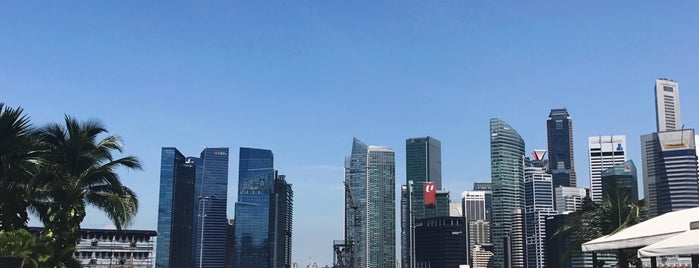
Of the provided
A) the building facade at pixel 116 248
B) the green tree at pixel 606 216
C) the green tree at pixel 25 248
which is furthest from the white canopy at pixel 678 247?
the building facade at pixel 116 248

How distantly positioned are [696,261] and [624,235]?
84.8 inches

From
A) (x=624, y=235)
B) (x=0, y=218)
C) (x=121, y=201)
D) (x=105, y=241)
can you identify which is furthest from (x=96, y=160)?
(x=105, y=241)

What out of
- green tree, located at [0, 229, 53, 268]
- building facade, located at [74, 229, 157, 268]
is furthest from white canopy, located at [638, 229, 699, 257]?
building facade, located at [74, 229, 157, 268]

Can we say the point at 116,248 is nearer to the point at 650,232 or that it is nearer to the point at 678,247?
the point at 650,232

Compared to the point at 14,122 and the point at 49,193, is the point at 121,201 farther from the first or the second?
the point at 14,122

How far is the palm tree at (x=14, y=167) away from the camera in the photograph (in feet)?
49.6

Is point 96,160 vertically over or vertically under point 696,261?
over

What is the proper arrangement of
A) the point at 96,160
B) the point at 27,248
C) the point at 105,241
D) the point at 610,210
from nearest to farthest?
the point at 27,248, the point at 96,160, the point at 610,210, the point at 105,241

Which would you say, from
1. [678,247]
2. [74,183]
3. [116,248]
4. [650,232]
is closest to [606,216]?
[650,232]

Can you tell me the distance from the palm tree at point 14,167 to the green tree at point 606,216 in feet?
43.9

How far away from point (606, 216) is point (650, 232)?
7.37 metres

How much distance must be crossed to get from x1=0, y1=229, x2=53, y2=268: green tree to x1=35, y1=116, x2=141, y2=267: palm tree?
1168 mm

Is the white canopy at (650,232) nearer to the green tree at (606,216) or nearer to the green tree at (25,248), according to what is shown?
the green tree at (606,216)

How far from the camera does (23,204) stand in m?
17.4
